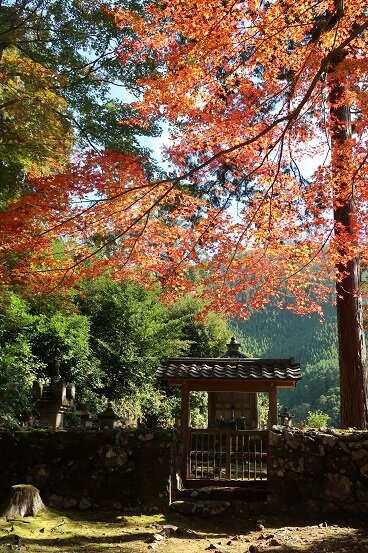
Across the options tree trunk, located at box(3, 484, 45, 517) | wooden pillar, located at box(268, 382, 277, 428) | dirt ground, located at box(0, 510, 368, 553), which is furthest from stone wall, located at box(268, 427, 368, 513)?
tree trunk, located at box(3, 484, 45, 517)

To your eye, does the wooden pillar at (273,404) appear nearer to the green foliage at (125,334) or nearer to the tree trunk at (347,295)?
the tree trunk at (347,295)

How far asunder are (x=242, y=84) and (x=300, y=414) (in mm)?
35412

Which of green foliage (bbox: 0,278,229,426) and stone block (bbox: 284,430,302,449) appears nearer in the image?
stone block (bbox: 284,430,302,449)

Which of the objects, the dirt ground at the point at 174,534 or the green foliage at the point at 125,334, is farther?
the green foliage at the point at 125,334

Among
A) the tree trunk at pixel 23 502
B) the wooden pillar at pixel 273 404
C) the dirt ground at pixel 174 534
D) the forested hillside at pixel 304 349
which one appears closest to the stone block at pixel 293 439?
the dirt ground at pixel 174 534

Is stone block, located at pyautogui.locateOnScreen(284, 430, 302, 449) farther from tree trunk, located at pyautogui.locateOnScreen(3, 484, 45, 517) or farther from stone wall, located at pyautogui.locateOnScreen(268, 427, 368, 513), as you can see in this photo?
tree trunk, located at pyautogui.locateOnScreen(3, 484, 45, 517)

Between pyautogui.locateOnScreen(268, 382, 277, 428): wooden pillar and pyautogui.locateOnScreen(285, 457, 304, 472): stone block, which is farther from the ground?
pyautogui.locateOnScreen(268, 382, 277, 428): wooden pillar

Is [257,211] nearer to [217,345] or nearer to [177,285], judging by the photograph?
[177,285]

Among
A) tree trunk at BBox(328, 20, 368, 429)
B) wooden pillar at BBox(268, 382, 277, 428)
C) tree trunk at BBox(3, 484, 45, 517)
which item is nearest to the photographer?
tree trunk at BBox(3, 484, 45, 517)

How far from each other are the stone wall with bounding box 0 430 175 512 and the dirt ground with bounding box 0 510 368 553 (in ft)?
0.91

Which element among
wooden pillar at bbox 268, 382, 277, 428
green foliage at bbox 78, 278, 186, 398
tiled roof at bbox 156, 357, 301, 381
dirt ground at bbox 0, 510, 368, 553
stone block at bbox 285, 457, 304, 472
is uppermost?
green foliage at bbox 78, 278, 186, 398

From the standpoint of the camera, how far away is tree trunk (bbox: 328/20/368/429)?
8.31 m

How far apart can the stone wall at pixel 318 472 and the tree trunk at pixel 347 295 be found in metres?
1.52

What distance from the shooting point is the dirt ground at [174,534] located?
4.87 metres
